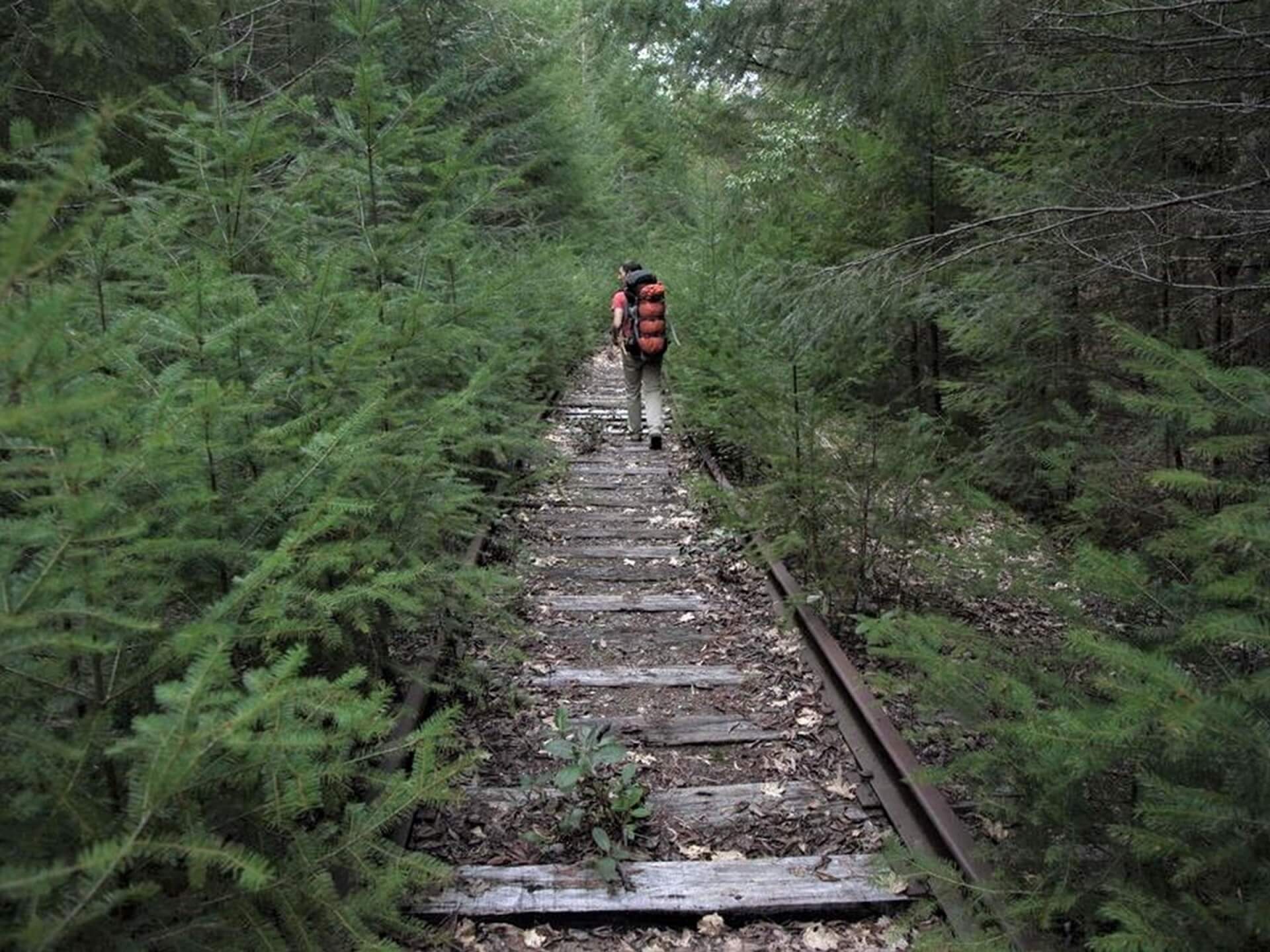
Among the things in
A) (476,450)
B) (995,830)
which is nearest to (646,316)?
(476,450)

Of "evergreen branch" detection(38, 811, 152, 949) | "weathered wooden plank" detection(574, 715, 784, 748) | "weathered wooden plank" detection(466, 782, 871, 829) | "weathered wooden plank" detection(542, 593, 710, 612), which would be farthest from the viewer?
"weathered wooden plank" detection(542, 593, 710, 612)

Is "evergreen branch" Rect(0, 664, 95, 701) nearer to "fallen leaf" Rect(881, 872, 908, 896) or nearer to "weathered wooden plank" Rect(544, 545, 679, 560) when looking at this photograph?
"fallen leaf" Rect(881, 872, 908, 896)

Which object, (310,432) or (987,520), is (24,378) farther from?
(987,520)

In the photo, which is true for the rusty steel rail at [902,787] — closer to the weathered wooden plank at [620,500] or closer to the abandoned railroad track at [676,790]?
the abandoned railroad track at [676,790]

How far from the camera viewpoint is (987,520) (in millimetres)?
8328

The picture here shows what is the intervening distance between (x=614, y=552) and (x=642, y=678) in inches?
97.5

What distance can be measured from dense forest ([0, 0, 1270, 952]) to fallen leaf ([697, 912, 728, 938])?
0.95 metres

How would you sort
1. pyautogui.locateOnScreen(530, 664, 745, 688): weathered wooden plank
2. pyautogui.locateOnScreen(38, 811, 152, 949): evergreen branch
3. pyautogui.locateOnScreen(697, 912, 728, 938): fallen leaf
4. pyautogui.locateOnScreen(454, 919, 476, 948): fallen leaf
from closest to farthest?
pyautogui.locateOnScreen(38, 811, 152, 949): evergreen branch, pyautogui.locateOnScreen(454, 919, 476, 948): fallen leaf, pyautogui.locateOnScreen(697, 912, 728, 938): fallen leaf, pyautogui.locateOnScreen(530, 664, 745, 688): weathered wooden plank

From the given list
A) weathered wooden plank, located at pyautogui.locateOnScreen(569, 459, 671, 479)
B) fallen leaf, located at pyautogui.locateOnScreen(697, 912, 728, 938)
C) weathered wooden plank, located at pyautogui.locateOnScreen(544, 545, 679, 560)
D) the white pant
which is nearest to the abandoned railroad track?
fallen leaf, located at pyautogui.locateOnScreen(697, 912, 728, 938)

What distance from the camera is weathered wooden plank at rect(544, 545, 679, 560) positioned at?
7.45 meters

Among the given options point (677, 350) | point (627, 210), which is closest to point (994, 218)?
point (677, 350)

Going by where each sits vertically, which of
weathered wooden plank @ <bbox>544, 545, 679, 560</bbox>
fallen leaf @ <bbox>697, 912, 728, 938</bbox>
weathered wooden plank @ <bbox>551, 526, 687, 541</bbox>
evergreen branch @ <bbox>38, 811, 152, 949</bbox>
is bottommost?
fallen leaf @ <bbox>697, 912, 728, 938</bbox>

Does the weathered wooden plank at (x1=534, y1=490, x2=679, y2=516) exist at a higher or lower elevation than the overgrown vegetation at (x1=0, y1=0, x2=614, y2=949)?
lower

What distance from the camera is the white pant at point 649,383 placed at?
446 inches
